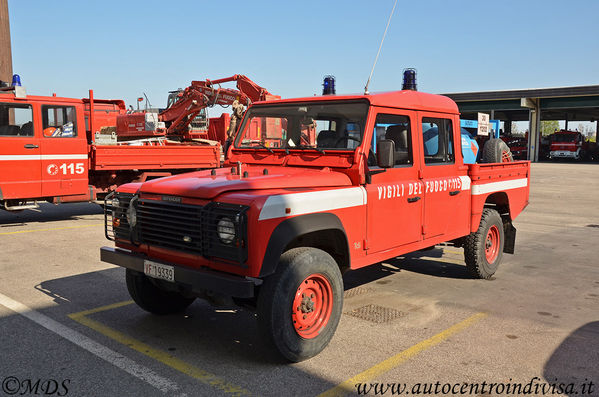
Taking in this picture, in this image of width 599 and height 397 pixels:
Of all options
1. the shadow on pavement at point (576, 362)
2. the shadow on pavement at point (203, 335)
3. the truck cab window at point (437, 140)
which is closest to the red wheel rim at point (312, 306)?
the shadow on pavement at point (203, 335)

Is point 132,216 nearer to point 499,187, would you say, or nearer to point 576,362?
point 576,362

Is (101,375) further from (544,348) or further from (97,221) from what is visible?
(97,221)

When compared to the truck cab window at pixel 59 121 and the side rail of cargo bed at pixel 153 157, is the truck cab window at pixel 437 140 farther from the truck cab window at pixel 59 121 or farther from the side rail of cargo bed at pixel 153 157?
the truck cab window at pixel 59 121

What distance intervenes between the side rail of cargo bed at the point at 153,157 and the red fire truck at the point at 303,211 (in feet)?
20.8

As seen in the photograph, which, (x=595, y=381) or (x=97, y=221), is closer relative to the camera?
(x=595, y=381)

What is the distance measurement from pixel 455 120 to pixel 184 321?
3662 millimetres

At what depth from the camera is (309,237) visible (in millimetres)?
4406

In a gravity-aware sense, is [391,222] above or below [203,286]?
above

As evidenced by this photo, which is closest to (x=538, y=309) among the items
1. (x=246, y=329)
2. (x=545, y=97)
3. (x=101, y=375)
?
(x=246, y=329)

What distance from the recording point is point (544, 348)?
433cm

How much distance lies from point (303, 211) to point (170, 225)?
3.56ft

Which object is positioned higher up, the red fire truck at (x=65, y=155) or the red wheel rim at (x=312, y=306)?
the red fire truck at (x=65, y=155)

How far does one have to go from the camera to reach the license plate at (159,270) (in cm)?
402

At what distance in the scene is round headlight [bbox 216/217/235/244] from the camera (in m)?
3.75
